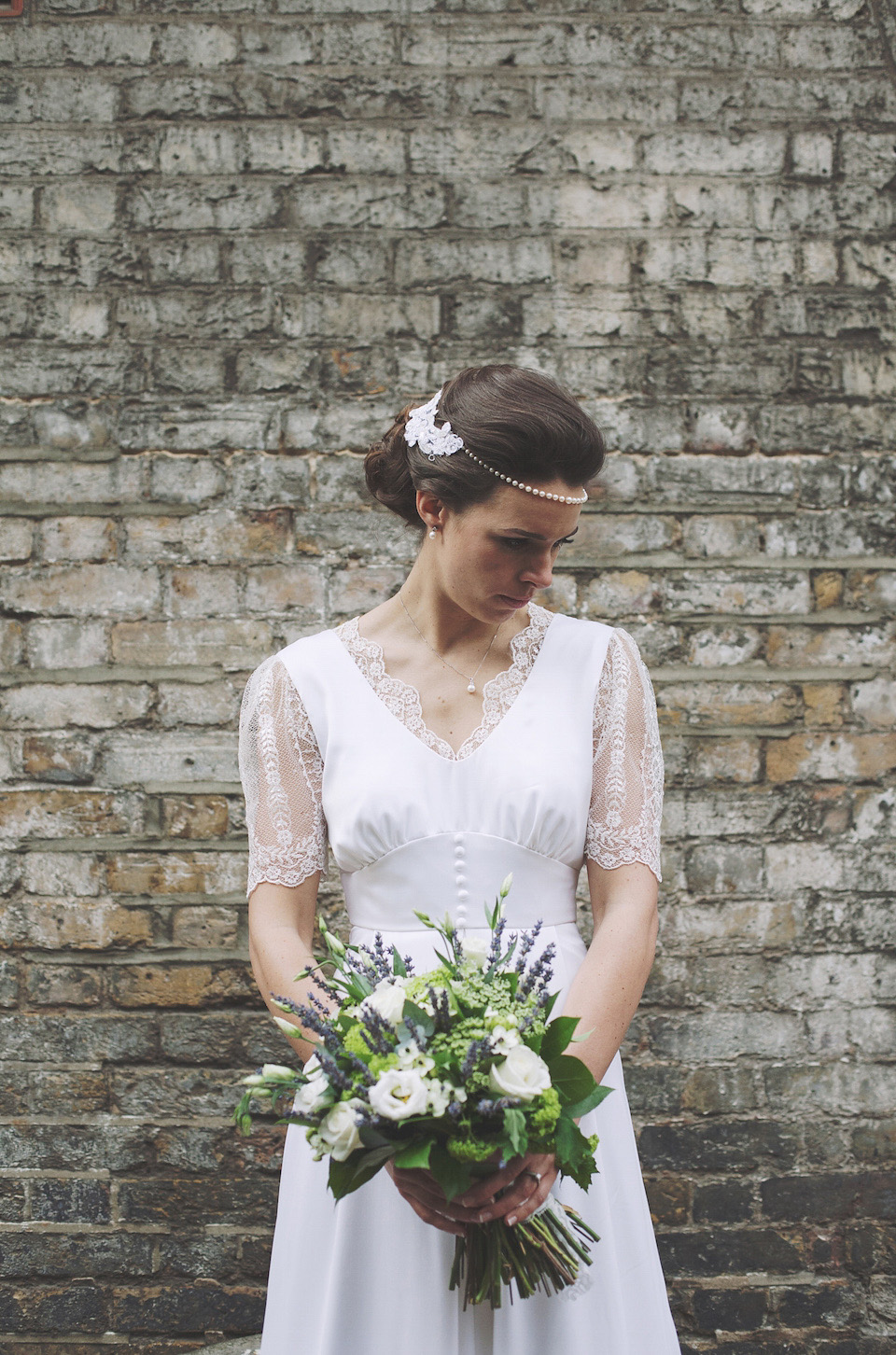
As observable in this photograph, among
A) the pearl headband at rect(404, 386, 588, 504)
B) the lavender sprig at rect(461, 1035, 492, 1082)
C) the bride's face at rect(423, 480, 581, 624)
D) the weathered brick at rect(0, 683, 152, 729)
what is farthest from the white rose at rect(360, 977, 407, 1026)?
the weathered brick at rect(0, 683, 152, 729)

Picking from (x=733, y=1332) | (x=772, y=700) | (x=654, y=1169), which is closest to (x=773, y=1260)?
(x=733, y=1332)

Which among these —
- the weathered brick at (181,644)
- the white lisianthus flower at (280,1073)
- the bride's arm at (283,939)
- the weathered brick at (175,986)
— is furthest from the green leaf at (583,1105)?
the weathered brick at (181,644)

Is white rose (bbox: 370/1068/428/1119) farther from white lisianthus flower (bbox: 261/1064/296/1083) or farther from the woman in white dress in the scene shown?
the woman in white dress

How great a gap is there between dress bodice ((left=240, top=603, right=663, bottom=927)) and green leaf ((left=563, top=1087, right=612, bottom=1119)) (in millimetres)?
413

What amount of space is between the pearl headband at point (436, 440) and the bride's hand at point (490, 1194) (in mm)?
990

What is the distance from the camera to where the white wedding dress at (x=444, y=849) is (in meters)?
1.58

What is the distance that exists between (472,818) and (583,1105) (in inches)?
20.3

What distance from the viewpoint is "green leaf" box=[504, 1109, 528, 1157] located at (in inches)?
46.1

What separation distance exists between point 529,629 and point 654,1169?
1816mm

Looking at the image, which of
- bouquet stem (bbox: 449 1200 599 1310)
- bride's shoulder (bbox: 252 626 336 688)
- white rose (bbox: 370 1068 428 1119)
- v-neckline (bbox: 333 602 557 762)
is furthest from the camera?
bride's shoulder (bbox: 252 626 336 688)

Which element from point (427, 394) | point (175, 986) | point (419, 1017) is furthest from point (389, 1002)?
point (427, 394)

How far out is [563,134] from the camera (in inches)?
119

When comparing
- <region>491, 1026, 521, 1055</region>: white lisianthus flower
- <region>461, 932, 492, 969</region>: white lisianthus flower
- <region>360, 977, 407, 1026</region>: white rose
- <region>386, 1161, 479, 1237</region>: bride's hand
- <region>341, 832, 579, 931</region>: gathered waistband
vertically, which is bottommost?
<region>386, 1161, 479, 1237</region>: bride's hand

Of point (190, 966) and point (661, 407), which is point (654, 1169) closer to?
point (190, 966)
